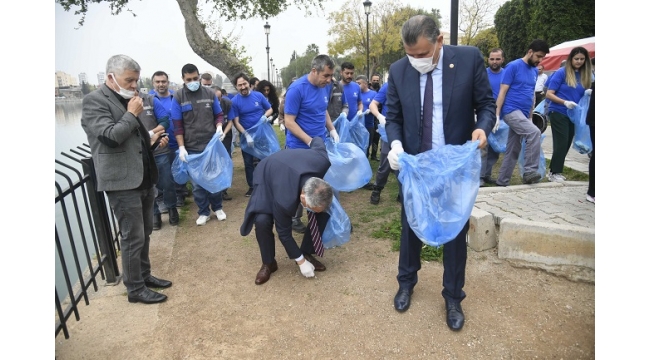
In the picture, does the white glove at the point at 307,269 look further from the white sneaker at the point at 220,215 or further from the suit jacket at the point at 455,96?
the white sneaker at the point at 220,215

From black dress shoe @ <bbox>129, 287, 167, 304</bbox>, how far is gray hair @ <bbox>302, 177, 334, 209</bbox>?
4.22 feet

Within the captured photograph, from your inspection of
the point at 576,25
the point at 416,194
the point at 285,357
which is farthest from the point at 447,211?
the point at 576,25

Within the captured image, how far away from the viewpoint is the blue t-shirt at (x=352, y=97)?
20.7 ft

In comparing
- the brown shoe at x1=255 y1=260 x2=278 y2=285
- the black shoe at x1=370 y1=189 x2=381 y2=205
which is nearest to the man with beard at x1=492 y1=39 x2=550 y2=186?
the black shoe at x1=370 y1=189 x2=381 y2=205

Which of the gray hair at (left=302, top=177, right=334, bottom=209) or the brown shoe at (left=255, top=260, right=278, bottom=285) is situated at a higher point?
the gray hair at (left=302, top=177, right=334, bottom=209)

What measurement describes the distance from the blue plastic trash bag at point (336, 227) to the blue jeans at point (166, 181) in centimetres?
218

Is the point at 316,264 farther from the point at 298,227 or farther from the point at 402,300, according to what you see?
the point at 298,227

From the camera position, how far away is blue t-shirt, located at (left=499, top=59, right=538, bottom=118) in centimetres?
455

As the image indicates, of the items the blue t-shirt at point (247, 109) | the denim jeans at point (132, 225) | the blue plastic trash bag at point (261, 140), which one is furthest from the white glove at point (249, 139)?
the denim jeans at point (132, 225)

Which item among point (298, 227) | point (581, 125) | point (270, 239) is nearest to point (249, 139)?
point (298, 227)

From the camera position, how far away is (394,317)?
2.59 m

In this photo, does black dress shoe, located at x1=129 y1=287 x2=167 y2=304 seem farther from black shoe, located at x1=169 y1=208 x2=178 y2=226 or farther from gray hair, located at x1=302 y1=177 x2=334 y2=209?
black shoe, located at x1=169 y1=208 x2=178 y2=226

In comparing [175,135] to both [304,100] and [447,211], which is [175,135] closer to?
[304,100]

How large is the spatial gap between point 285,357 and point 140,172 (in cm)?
150
